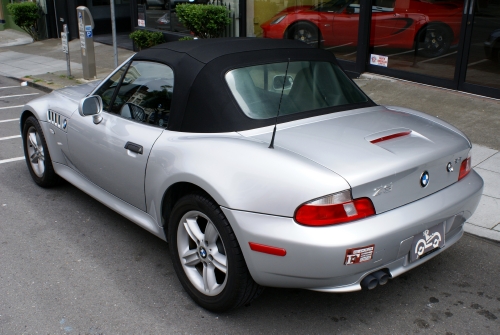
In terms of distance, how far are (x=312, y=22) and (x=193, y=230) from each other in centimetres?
804

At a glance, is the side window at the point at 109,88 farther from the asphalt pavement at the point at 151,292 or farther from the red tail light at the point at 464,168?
the red tail light at the point at 464,168

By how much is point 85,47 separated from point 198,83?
8.16 meters

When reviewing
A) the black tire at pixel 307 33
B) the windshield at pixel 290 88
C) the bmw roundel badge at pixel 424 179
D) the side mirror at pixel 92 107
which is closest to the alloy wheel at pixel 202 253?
the windshield at pixel 290 88

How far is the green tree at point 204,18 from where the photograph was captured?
11172 mm

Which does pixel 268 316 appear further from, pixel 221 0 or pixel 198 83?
pixel 221 0

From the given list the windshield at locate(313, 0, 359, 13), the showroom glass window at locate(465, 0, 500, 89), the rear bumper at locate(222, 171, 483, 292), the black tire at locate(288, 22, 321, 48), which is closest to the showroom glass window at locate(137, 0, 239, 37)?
the black tire at locate(288, 22, 321, 48)

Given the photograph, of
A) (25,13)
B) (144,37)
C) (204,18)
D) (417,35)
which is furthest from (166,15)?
(417,35)

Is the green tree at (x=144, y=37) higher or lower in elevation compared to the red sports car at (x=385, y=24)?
lower

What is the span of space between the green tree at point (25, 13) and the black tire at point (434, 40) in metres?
13.0

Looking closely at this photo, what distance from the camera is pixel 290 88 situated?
3.89 meters

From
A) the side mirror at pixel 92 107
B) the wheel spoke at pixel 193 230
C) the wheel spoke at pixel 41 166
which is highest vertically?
the side mirror at pixel 92 107

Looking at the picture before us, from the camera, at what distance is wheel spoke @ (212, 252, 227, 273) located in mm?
3262

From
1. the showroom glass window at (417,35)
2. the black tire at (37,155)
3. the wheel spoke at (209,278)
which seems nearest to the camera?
the wheel spoke at (209,278)

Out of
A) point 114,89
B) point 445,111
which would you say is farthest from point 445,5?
point 114,89
